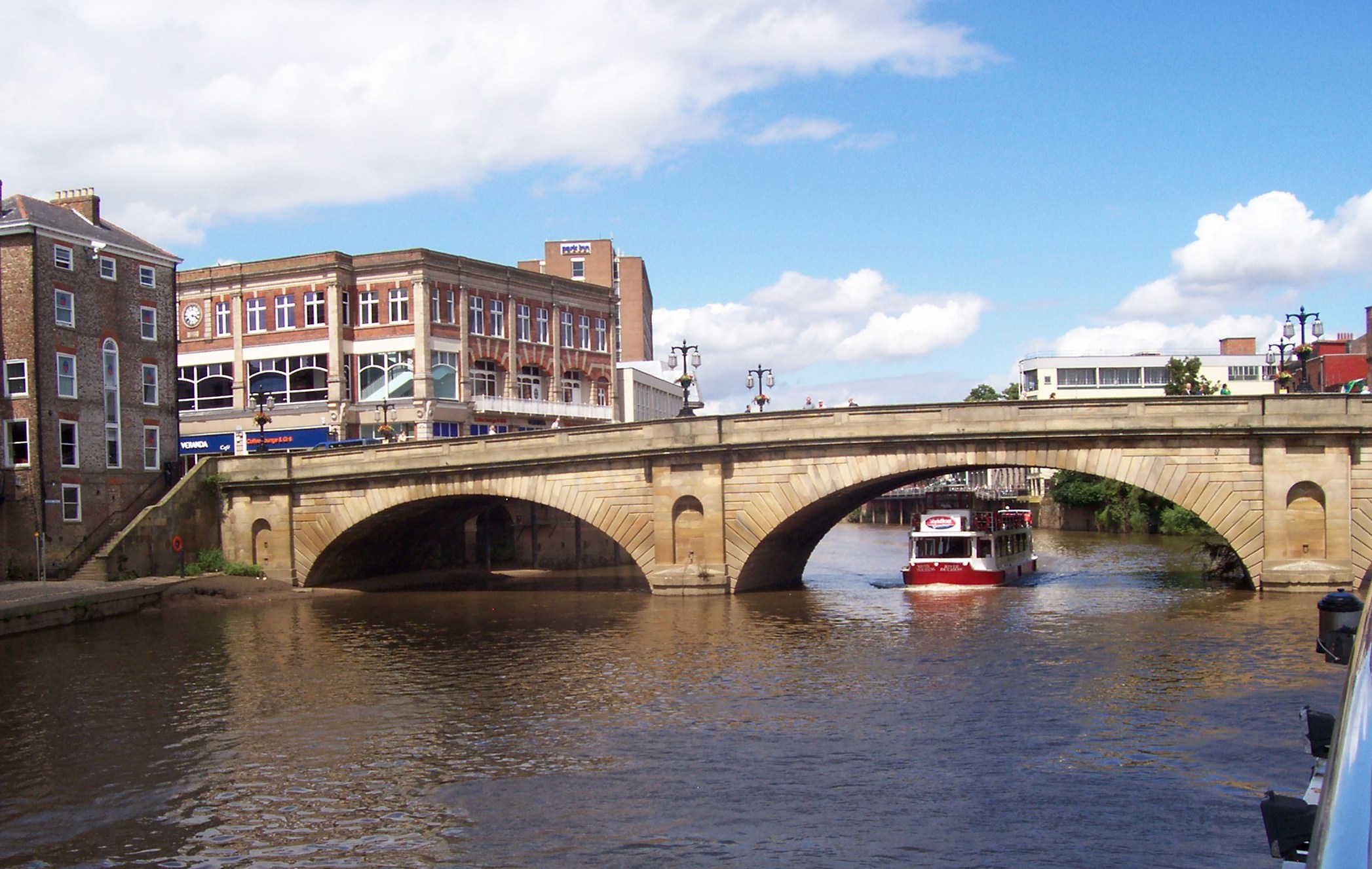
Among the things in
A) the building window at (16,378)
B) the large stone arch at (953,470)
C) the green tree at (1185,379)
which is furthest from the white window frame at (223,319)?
the green tree at (1185,379)

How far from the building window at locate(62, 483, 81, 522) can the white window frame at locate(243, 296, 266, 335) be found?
18625 mm

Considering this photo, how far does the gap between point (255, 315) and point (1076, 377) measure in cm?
7947

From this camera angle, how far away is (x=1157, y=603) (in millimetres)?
37719

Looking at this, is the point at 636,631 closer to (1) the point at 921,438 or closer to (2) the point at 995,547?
(1) the point at 921,438

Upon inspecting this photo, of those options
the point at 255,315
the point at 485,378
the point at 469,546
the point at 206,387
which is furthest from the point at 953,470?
the point at 206,387

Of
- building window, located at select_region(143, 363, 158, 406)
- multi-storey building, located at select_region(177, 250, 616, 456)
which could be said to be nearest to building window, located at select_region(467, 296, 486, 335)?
multi-storey building, located at select_region(177, 250, 616, 456)

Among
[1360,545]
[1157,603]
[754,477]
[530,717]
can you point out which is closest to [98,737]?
[530,717]

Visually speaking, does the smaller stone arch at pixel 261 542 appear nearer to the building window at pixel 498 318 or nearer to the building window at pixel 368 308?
the building window at pixel 368 308

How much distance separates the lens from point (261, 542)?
163 feet

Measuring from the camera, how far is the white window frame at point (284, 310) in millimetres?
62750

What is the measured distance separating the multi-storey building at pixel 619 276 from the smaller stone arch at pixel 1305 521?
54340mm

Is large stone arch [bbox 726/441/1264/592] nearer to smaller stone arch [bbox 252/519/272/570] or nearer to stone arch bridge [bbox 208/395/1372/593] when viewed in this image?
stone arch bridge [bbox 208/395/1372/593]

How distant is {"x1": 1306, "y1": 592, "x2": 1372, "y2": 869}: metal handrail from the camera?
13.8 feet

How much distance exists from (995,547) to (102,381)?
34984 mm
